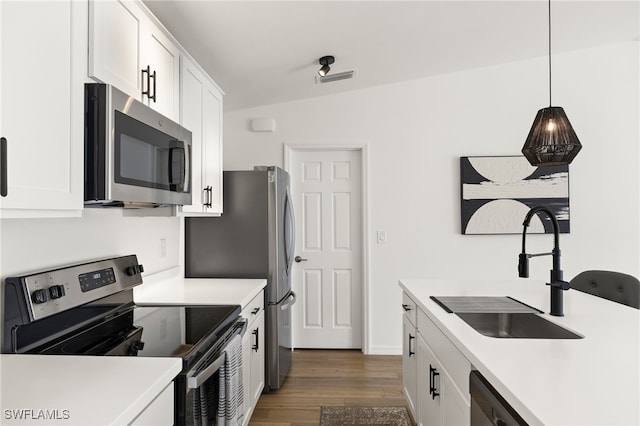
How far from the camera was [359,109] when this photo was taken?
12.7ft

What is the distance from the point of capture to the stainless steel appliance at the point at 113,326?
1357mm

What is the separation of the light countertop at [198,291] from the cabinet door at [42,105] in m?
1.02

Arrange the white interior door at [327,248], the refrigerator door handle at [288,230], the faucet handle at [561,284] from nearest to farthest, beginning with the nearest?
the faucet handle at [561,284], the refrigerator door handle at [288,230], the white interior door at [327,248]

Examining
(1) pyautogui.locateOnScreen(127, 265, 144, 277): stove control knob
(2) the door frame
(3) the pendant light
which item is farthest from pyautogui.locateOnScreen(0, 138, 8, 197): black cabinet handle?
(2) the door frame

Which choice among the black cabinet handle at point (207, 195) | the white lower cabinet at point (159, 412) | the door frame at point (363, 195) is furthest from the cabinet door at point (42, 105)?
the door frame at point (363, 195)

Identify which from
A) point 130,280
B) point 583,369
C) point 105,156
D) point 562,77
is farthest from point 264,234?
point 562,77

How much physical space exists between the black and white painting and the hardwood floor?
1535 mm

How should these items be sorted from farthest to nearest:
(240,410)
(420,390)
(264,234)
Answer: (264,234)
(420,390)
(240,410)

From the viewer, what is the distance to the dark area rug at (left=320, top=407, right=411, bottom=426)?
258cm

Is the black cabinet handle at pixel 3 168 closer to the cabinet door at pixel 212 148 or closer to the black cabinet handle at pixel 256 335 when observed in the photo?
the cabinet door at pixel 212 148

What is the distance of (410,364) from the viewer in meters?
2.46

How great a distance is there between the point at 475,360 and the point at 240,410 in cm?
123

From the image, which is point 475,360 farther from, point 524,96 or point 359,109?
point 524,96

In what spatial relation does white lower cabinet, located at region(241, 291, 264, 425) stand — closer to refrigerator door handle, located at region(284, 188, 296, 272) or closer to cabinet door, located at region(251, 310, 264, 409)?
cabinet door, located at region(251, 310, 264, 409)
